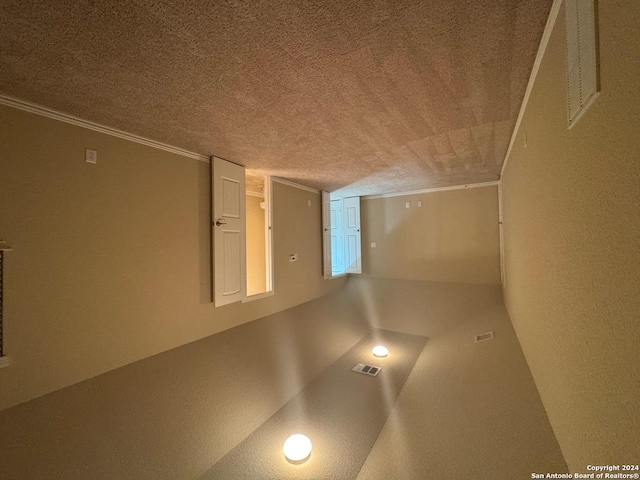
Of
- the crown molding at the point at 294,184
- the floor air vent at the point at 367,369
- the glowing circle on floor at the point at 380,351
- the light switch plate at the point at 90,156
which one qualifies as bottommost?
the floor air vent at the point at 367,369

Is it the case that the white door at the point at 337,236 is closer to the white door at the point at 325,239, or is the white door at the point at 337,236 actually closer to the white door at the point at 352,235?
the white door at the point at 352,235

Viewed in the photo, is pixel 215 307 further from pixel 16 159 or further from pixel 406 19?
pixel 406 19

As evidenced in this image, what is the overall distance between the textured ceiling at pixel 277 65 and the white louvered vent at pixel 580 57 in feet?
0.98

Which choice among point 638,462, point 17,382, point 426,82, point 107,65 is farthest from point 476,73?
point 17,382

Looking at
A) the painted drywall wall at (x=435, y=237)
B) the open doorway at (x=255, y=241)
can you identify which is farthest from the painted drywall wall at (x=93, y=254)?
the painted drywall wall at (x=435, y=237)

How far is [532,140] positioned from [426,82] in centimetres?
79

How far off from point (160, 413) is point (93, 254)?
1355 mm

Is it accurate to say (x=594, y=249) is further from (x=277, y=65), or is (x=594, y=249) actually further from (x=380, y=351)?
(x=380, y=351)

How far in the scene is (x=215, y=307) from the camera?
282cm

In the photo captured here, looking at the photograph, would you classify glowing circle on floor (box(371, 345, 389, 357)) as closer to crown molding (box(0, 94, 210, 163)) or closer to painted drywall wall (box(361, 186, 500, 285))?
crown molding (box(0, 94, 210, 163))

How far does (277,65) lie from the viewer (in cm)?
133

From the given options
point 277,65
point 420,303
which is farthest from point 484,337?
point 277,65

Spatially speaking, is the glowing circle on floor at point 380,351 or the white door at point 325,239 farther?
the white door at point 325,239

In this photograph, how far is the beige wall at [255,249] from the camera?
4.96 m
